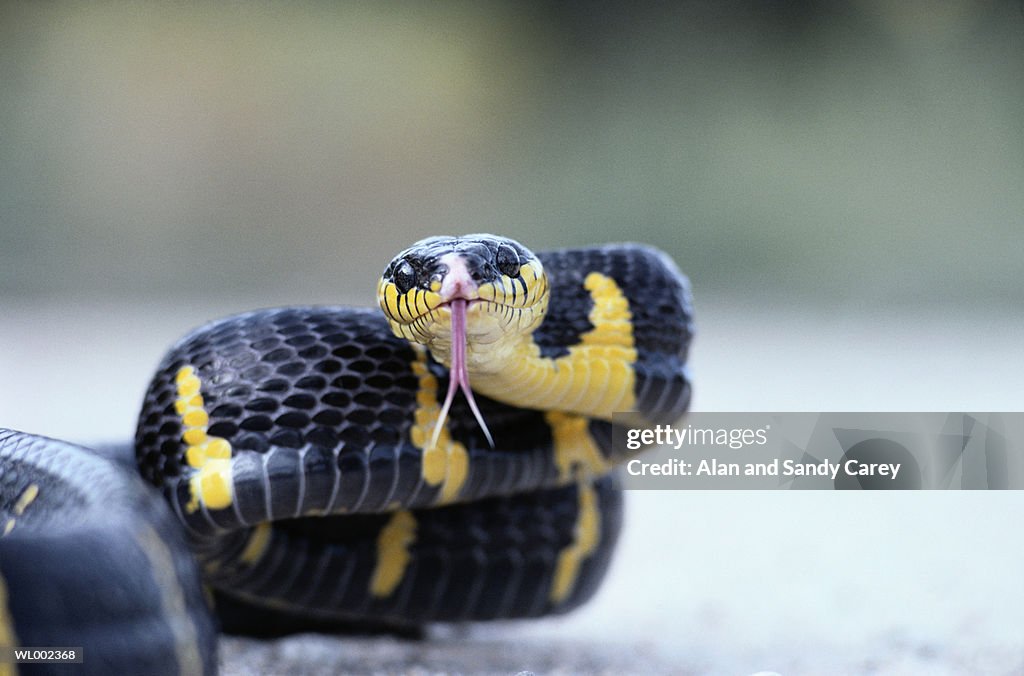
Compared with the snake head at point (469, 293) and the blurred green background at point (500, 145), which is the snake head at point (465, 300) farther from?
the blurred green background at point (500, 145)

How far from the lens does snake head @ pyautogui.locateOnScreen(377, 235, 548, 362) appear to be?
3.54 ft

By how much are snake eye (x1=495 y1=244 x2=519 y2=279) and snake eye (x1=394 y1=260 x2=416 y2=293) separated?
9cm

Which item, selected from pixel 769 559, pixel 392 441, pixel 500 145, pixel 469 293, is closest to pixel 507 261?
pixel 469 293

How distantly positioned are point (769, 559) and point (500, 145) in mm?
3601

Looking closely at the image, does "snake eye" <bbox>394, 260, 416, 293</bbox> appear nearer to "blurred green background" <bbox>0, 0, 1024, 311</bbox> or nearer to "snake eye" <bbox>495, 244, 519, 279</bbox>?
"snake eye" <bbox>495, 244, 519, 279</bbox>

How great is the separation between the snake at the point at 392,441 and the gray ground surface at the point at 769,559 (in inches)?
4.6

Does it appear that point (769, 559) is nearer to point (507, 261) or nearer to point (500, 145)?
point (507, 261)

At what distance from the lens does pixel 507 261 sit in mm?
1139

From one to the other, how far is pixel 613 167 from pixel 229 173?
1.91 m

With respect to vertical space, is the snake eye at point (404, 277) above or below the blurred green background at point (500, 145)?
below

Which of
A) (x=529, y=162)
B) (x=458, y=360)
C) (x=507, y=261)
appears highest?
(x=529, y=162)

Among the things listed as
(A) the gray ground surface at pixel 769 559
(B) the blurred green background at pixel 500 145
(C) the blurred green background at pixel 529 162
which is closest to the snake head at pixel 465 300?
(A) the gray ground surface at pixel 769 559

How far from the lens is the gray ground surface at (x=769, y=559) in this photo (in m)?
1.36

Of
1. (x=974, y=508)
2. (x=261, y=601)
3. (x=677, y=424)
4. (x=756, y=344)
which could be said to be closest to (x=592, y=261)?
(x=677, y=424)
